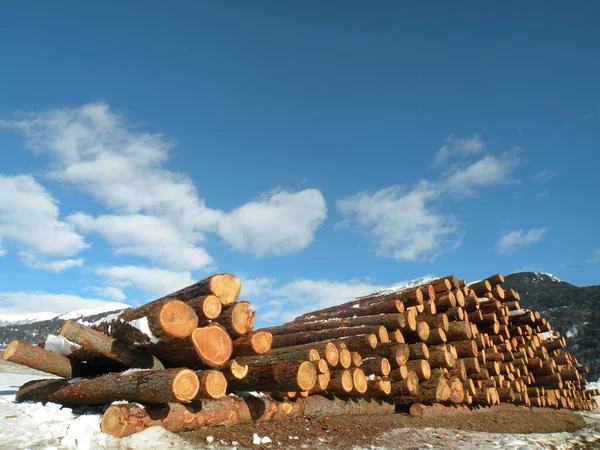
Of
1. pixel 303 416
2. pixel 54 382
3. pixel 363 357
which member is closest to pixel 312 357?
pixel 303 416

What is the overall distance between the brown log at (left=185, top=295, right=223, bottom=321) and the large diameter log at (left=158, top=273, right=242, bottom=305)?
0.08m

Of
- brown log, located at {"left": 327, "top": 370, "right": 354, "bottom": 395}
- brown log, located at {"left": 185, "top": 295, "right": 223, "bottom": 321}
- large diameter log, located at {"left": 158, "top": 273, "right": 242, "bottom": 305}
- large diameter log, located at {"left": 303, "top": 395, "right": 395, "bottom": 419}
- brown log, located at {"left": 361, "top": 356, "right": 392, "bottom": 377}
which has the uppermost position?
large diameter log, located at {"left": 158, "top": 273, "right": 242, "bottom": 305}

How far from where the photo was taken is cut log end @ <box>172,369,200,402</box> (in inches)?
199

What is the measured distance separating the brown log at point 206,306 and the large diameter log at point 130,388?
73cm

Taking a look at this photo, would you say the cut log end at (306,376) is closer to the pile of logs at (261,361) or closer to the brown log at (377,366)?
the pile of logs at (261,361)

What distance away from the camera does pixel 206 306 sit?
18.1ft

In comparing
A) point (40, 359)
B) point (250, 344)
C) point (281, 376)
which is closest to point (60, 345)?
point (40, 359)

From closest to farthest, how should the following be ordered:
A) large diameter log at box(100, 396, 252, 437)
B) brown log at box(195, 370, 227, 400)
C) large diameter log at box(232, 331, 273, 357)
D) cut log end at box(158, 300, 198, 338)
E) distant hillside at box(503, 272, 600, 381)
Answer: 1. large diameter log at box(100, 396, 252, 437)
2. cut log end at box(158, 300, 198, 338)
3. brown log at box(195, 370, 227, 400)
4. large diameter log at box(232, 331, 273, 357)
5. distant hillside at box(503, 272, 600, 381)

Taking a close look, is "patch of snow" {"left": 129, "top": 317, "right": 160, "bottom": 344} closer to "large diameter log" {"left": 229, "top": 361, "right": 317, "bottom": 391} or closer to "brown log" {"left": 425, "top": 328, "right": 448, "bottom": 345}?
"large diameter log" {"left": 229, "top": 361, "right": 317, "bottom": 391}

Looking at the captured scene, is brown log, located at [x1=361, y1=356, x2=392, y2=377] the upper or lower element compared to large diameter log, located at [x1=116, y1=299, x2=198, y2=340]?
lower

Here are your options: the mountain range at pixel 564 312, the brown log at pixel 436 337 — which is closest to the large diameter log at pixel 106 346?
the brown log at pixel 436 337

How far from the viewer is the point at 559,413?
1279 centimetres

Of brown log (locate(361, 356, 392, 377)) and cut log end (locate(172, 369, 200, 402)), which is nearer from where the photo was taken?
cut log end (locate(172, 369, 200, 402))

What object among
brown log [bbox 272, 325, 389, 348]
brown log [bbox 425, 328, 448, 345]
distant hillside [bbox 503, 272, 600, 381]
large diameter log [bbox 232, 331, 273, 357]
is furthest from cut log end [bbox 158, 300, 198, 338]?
distant hillside [bbox 503, 272, 600, 381]
